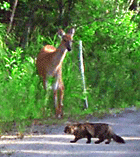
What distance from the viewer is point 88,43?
1347 centimetres

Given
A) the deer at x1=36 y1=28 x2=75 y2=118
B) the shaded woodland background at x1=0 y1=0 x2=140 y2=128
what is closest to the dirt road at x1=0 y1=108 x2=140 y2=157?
the deer at x1=36 y1=28 x2=75 y2=118

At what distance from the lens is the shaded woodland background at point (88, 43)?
36.9 ft

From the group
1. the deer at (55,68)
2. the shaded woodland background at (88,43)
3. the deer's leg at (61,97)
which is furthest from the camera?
the shaded woodland background at (88,43)

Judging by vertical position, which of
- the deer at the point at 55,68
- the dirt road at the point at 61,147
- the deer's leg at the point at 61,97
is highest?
the deer at the point at 55,68

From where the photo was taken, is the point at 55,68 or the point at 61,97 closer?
the point at 55,68

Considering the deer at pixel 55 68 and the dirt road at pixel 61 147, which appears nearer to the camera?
the dirt road at pixel 61 147

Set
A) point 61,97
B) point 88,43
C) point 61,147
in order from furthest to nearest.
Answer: point 88,43 → point 61,97 → point 61,147

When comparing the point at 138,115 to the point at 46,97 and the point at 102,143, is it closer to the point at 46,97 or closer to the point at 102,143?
the point at 46,97

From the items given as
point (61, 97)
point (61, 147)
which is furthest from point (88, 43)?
point (61, 147)

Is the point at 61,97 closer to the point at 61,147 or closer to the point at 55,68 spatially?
the point at 55,68

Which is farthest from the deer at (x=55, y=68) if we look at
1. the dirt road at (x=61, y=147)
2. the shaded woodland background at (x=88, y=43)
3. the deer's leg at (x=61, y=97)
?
the dirt road at (x=61, y=147)

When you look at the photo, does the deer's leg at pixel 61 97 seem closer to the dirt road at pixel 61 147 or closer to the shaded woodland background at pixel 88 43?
the shaded woodland background at pixel 88 43

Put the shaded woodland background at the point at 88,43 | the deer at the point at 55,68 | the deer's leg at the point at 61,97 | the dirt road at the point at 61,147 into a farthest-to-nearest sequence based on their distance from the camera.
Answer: the shaded woodland background at the point at 88,43 → the deer's leg at the point at 61,97 → the deer at the point at 55,68 → the dirt road at the point at 61,147

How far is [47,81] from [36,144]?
105 inches
